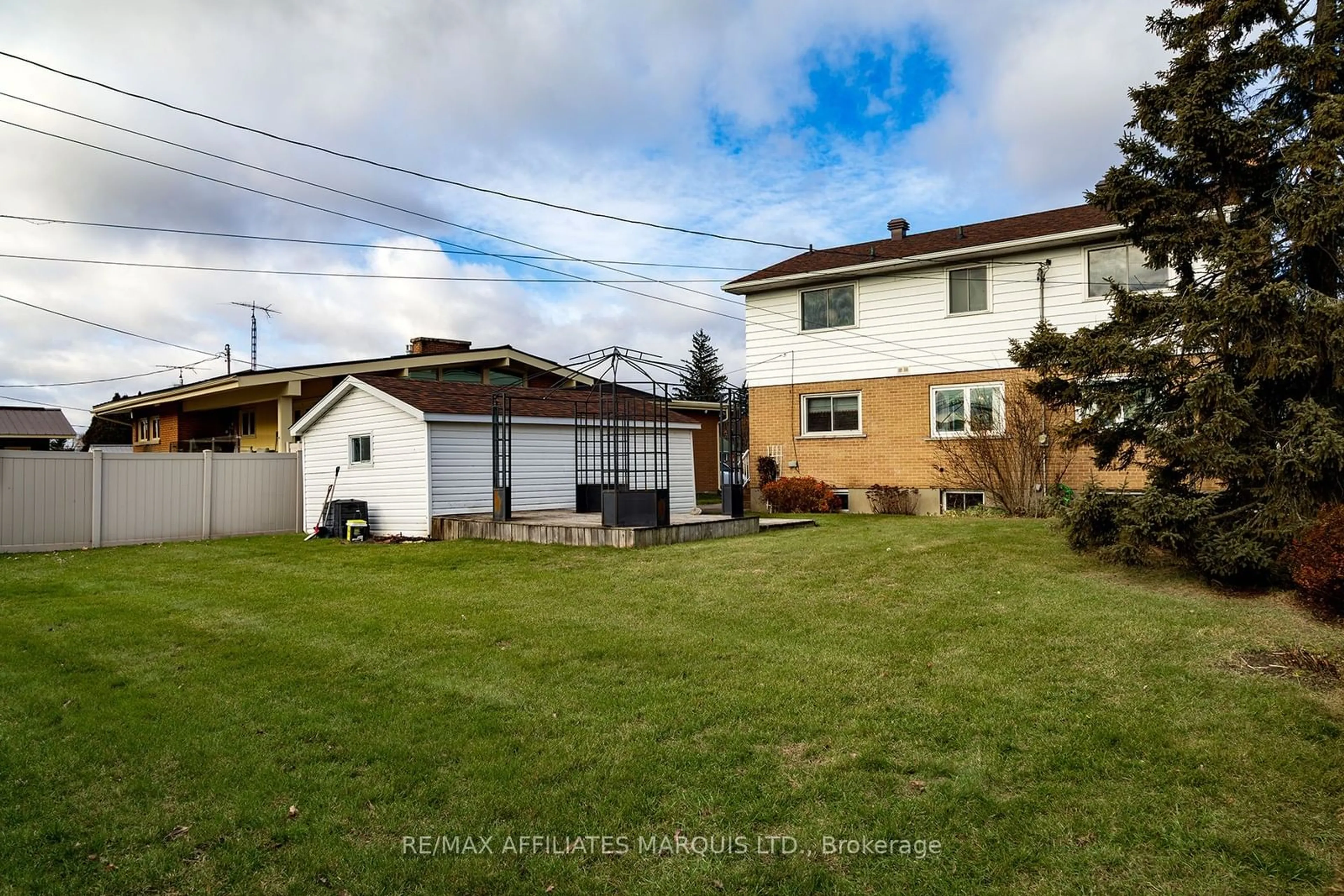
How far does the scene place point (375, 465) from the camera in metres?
16.5

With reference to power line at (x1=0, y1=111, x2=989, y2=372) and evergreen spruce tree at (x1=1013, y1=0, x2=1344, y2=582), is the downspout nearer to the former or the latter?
power line at (x1=0, y1=111, x2=989, y2=372)

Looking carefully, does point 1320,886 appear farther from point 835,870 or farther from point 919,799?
point 835,870

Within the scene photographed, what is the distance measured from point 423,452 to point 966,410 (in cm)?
1135

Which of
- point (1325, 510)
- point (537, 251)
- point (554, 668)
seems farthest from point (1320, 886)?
point (537, 251)

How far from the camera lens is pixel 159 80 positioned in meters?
12.2

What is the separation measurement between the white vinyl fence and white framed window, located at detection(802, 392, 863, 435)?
40.0 ft

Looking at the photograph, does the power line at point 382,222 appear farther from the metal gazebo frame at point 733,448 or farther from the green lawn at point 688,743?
the green lawn at point 688,743

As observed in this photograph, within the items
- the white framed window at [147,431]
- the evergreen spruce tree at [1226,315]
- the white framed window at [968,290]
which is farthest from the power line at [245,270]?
the evergreen spruce tree at [1226,315]

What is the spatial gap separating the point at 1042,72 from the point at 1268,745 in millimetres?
12699

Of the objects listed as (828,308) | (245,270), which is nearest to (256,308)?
(245,270)

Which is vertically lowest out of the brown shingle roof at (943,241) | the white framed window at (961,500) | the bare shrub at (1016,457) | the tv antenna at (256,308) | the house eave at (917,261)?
the white framed window at (961,500)

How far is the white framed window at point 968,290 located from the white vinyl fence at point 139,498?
15459 millimetres

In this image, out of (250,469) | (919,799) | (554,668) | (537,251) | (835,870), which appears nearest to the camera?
(835,870)

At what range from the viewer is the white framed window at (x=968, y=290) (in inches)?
669
